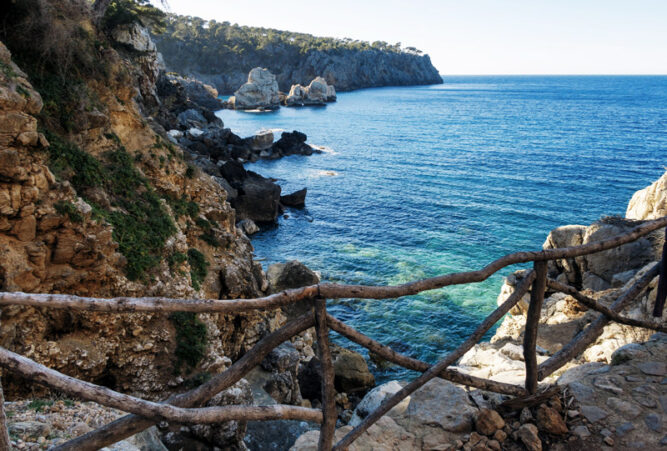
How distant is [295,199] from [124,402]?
35941mm

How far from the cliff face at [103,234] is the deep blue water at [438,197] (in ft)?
32.3

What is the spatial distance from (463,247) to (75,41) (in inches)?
971

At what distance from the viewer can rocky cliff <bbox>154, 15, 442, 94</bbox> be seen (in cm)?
13362

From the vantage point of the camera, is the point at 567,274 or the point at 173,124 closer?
the point at 567,274

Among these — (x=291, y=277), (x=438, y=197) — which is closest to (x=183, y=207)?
(x=291, y=277)

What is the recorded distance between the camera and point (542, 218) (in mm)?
33938

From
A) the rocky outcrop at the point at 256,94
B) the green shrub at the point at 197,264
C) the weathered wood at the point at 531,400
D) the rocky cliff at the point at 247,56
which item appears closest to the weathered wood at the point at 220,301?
the weathered wood at the point at 531,400

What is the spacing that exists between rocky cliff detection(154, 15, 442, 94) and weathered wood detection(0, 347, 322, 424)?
14278cm

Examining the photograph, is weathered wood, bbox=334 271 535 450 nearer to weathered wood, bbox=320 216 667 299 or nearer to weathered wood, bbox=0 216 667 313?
weathered wood, bbox=320 216 667 299

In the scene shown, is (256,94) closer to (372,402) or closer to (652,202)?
(652,202)

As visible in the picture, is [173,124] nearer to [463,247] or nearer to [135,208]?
[463,247]

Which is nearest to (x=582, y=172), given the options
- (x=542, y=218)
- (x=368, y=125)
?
(x=542, y=218)

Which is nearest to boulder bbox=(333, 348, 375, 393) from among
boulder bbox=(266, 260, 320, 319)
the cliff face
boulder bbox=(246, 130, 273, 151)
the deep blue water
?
the deep blue water

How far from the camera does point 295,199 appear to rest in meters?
38.0
